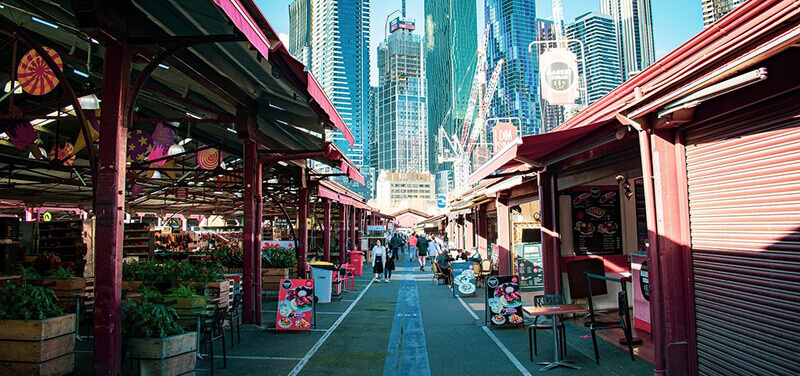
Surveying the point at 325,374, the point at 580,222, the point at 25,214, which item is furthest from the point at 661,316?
the point at 25,214

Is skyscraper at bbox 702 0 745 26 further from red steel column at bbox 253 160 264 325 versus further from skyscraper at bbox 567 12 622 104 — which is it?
skyscraper at bbox 567 12 622 104

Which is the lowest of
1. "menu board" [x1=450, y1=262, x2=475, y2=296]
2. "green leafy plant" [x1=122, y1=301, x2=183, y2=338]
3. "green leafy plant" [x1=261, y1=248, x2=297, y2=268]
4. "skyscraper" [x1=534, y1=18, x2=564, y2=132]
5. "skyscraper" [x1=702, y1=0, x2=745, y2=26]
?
"menu board" [x1=450, y1=262, x2=475, y2=296]

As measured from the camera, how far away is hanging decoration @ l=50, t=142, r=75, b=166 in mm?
9438

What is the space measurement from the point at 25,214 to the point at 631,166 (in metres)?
24.1

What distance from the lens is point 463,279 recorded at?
14828 millimetres

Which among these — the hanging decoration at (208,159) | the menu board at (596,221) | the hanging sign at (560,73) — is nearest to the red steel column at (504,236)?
the menu board at (596,221)

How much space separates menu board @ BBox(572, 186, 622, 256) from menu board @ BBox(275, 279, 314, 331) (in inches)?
229

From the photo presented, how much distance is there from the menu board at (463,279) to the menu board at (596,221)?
15.4 ft

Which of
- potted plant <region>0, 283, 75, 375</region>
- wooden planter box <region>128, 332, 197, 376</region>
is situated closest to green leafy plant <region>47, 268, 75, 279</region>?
potted plant <region>0, 283, 75, 375</region>

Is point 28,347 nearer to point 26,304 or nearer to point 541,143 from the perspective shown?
point 26,304

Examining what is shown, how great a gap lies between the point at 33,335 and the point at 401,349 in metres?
5.10

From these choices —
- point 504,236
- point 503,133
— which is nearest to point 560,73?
point 504,236

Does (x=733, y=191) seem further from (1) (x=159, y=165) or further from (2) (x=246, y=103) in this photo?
(1) (x=159, y=165)

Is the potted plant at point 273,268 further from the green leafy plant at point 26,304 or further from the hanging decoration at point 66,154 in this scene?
the green leafy plant at point 26,304
